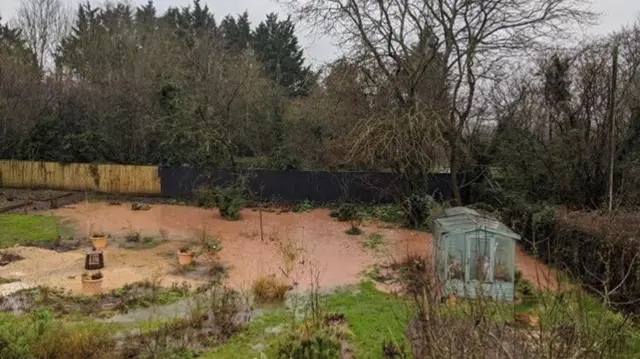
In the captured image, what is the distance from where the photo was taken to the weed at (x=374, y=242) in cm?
1218

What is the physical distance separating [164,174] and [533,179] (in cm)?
1309

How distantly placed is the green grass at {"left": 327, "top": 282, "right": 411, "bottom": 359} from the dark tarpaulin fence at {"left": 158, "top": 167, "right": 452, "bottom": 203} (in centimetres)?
854

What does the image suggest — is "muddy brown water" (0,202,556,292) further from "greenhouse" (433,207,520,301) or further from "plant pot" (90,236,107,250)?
"greenhouse" (433,207,520,301)

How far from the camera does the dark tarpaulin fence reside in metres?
17.3

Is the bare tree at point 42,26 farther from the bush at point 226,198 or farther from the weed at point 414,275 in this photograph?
the weed at point 414,275

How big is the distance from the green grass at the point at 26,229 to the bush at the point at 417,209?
968 centimetres

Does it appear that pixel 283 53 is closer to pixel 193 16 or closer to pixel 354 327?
pixel 193 16

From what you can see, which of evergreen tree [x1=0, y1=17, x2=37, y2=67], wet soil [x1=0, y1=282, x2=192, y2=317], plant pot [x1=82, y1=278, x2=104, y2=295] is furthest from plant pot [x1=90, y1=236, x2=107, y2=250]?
evergreen tree [x1=0, y1=17, x2=37, y2=67]

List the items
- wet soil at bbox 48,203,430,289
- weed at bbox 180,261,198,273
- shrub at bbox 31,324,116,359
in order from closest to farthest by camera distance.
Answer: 1. shrub at bbox 31,324,116,359
2. weed at bbox 180,261,198,273
3. wet soil at bbox 48,203,430,289

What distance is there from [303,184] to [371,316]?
11.0 metres

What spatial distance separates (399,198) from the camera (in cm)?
1655

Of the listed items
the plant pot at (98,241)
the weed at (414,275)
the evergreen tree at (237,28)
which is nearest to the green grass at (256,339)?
the weed at (414,275)

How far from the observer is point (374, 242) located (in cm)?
1267

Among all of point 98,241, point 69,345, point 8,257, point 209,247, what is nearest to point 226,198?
point 209,247
